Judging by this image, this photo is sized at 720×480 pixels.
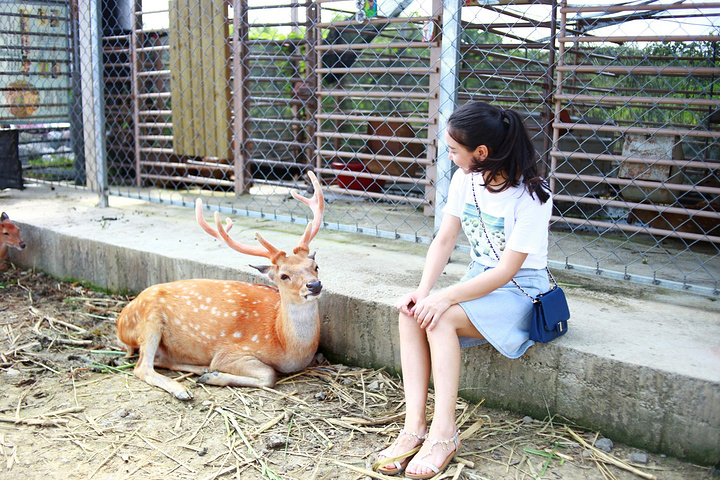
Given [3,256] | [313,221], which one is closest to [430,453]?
[313,221]

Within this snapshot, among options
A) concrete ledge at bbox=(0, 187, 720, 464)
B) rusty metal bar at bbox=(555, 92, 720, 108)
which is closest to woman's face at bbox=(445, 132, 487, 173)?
concrete ledge at bbox=(0, 187, 720, 464)

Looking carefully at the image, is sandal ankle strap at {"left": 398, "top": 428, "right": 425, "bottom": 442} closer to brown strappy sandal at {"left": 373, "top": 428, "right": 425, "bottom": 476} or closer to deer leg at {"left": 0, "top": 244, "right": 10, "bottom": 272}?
brown strappy sandal at {"left": 373, "top": 428, "right": 425, "bottom": 476}

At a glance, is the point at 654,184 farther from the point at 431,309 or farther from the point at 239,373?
the point at 239,373

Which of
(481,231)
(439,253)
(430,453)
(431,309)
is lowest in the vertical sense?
(430,453)

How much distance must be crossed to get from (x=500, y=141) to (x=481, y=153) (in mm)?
95

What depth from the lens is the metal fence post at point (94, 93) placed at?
639 cm

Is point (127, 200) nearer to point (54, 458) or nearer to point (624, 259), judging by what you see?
point (54, 458)

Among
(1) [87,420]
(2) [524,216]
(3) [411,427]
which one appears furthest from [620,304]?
(1) [87,420]

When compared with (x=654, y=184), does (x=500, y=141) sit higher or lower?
higher

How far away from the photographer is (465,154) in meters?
2.99

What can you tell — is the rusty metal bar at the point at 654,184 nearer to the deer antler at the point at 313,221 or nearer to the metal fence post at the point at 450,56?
the metal fence post at the point at 450,56

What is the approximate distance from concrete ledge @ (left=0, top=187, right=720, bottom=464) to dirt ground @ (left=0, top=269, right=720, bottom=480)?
0.11 metres

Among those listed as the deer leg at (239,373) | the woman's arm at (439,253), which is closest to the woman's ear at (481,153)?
the woman's arm at (439,253)

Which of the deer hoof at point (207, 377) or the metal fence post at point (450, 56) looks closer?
the deer hoof at point (207, 377)
